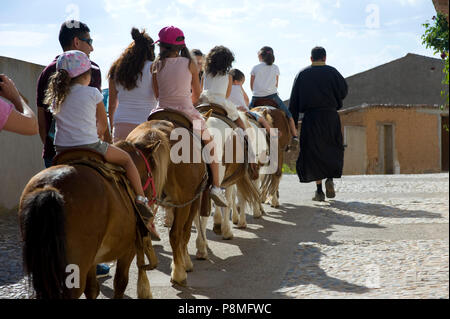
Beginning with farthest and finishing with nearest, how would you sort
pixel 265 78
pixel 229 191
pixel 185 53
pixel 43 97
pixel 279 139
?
pixel 279 139 → pixel 265 78 → pixel 229 191 → pixel 185 53 → pixel 43 97

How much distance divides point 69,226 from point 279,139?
24.3 ft

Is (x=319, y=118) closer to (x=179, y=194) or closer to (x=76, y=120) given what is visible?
(x=179, y=194)

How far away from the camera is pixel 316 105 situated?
11.1 m

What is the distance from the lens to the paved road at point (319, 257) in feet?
15.5

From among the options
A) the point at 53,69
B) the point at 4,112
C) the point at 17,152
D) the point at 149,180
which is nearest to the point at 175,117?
the point at 149,180

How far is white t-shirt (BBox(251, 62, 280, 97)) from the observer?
10422mm

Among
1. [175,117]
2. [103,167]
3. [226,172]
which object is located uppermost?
[175,117]

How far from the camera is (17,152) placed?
31.4 feet

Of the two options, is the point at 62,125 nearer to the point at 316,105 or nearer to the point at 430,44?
the point at 316,105

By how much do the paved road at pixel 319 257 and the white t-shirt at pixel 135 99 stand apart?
1572 mm

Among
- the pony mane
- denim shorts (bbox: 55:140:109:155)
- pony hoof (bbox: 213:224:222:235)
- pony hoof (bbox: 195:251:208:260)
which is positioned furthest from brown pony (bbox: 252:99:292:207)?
denim shorts (bbox: 55:140:109:155)

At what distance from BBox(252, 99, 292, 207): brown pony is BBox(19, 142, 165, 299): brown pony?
5780 millimetres

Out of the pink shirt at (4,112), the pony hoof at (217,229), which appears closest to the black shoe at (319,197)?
the pony hoof at (217,229)

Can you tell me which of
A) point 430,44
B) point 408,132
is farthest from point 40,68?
point 408,132
